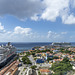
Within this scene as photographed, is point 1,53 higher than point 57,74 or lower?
higher

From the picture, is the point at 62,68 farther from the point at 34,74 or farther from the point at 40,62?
the point at 40,62

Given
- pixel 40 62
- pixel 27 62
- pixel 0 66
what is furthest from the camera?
pixel 40 62

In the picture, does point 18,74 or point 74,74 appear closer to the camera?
point 74,74

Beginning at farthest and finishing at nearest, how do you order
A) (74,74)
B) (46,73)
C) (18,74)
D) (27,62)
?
(27,62), (18,74), (46,73), (74,74)

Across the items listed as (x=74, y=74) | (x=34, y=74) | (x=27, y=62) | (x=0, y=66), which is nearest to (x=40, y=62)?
(x=27, y=62)

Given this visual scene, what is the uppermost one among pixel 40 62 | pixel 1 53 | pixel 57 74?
pixel 1 53

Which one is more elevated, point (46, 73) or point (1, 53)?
point (1, 53)

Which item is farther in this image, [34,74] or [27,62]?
[27,62]

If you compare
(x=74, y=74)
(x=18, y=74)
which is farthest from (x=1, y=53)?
(x=74, y=74)

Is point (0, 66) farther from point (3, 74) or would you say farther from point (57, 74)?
point (57, 74)
